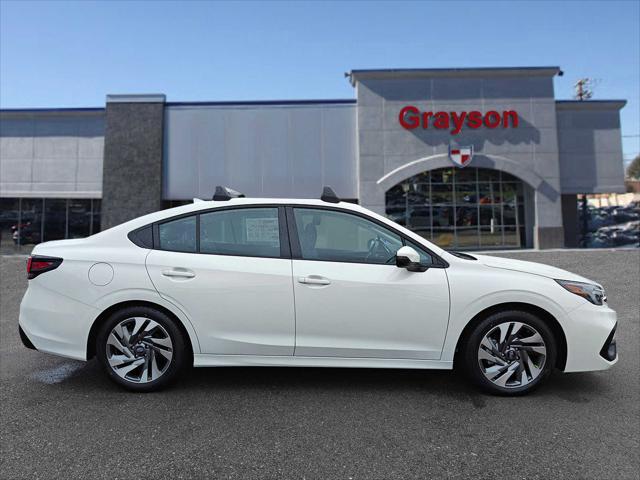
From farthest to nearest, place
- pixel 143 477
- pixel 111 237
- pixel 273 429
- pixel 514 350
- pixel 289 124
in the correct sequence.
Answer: pixel 289 124 < pixel 111 237 < pixel 514 350 < pixel 273 429 < pixel 143 477

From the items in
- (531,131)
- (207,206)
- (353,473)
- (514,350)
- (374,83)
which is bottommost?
(353,473)

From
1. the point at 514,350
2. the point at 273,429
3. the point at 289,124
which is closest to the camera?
the point at 273,429

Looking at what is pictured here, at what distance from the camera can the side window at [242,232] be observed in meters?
3.62

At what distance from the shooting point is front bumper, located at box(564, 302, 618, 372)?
3.43 metres

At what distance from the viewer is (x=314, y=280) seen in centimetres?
343

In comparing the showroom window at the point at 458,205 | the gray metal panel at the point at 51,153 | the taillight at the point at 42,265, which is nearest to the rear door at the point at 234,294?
the taillight at the point at 42,265

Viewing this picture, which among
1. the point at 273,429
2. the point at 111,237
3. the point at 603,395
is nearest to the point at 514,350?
the point at 603,395

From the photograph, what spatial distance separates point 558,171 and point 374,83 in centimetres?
807

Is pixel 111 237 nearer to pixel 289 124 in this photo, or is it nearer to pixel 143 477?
pixel 143 477

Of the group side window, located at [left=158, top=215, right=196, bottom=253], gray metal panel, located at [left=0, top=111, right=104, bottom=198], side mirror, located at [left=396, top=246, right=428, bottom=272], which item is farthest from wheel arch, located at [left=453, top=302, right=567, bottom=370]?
gray metal panel, located at [left=0, top=111, right=104, bottom=198]

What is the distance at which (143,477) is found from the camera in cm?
238

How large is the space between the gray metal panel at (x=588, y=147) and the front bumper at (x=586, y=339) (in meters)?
16.5

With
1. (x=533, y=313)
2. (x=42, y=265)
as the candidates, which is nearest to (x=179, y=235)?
(x=42, y=265)

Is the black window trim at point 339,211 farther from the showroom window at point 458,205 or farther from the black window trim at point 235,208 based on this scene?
the showroom window at point 458,205
